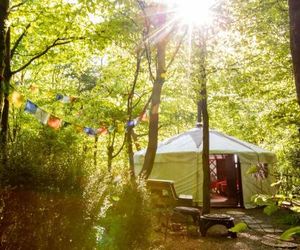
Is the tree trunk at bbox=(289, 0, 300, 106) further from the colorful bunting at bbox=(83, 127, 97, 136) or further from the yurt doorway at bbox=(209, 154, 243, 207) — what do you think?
the yurt doorway at bbox=(209, 154, 243, 207)

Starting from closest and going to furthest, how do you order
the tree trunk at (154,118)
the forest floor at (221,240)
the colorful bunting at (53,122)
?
1. the forest floor at (221,240)
2. the tree trunk at (154,118)
3. the colorful bunting at (53,122)

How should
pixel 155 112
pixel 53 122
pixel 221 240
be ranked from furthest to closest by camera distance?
1. pixel 53 122
2. pixel 155 112
3. pixel 221 240

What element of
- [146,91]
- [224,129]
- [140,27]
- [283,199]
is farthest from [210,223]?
[224,129]

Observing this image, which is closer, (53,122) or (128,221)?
(128,221)

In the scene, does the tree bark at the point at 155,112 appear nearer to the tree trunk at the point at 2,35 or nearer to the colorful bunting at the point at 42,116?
the colorful bunting at the point at 42,116

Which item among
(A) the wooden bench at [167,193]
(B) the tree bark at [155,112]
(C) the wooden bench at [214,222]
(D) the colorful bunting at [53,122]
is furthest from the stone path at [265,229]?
(D) the colorful bunting at [53,122]

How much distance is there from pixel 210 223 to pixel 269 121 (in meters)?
6.43

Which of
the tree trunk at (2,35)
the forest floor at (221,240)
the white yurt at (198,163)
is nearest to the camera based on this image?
the tree trunk at (2,35)

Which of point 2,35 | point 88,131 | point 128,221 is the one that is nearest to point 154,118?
point 128,221

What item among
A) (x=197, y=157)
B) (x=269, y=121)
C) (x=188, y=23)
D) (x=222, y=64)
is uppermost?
(x=188, y=23)

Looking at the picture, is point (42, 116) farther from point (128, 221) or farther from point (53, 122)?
point (128, 221)

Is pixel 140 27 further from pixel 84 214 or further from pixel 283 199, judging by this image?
pixel 283 199

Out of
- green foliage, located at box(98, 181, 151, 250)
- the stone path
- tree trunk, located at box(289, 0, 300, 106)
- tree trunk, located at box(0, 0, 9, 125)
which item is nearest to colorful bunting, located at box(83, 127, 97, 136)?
the stone path

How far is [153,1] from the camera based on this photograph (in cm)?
815
